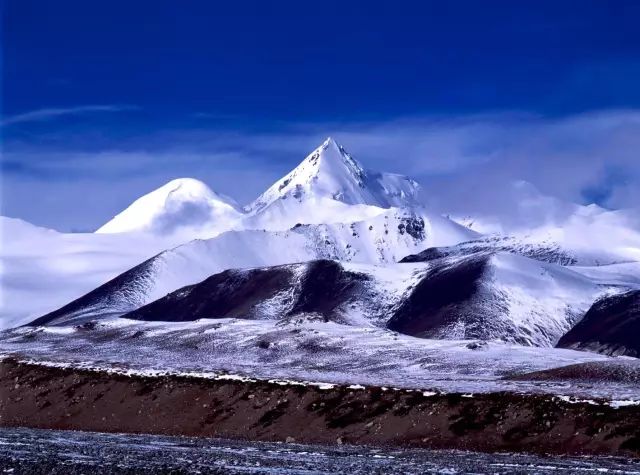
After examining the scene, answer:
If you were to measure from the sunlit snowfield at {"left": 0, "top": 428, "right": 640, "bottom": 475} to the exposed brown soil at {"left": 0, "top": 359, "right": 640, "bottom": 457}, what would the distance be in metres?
3.76

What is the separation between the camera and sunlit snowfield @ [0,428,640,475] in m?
48.6

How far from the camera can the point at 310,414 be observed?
7525 centimetres

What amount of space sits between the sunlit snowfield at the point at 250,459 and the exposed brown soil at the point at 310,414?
148 inches

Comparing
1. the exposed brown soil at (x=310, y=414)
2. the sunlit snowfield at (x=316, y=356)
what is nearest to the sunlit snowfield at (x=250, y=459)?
the exposed brown soil at (x=310, y=414)

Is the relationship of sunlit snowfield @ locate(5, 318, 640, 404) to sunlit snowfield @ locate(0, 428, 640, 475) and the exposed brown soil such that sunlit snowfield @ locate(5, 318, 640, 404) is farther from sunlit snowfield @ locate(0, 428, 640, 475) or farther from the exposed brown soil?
sunlit snowfield @ locate(0, 428, 640, 475)

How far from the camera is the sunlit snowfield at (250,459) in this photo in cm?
4856

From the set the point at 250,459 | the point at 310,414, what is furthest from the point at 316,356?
the point at 250,459

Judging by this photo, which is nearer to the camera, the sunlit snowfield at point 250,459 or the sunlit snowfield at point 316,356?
the sunlit snowfield at point 250,459

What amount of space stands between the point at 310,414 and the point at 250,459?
21.1 m

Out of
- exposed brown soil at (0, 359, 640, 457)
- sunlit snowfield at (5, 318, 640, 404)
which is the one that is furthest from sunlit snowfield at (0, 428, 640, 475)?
sunlit snowfield at (5, 318, 640, 404)

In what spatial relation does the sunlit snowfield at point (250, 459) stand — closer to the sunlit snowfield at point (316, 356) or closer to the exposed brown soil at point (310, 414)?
the exposed brown soil at point (310, 414)

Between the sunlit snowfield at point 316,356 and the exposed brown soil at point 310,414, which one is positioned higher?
the sunlit snowfield at point 316,356

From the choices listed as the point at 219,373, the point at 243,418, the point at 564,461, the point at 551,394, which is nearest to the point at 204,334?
the point at 219,373

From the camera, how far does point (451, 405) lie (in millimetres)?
70938
